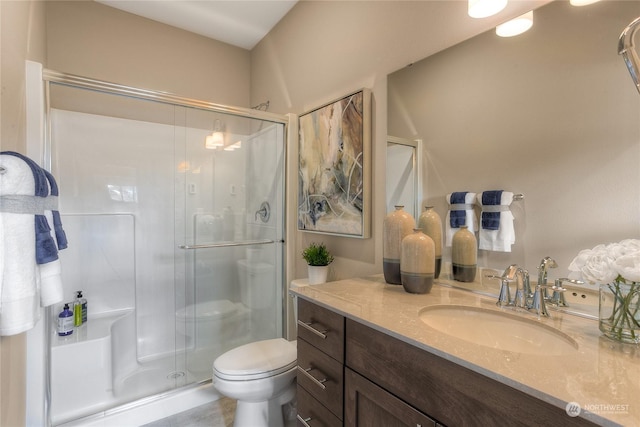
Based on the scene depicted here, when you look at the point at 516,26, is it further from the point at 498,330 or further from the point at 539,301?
the point at 498,330

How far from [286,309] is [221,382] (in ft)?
3.12

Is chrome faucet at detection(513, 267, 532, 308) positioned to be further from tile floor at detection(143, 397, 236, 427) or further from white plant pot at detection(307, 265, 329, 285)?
tile floor at detection(143, 397, 236, 427)

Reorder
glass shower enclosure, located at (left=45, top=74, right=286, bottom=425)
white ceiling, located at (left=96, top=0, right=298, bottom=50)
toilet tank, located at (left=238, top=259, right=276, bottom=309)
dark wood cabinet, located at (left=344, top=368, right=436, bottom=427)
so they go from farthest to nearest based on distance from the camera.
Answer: toilet tank, located at (left=238, top=259, right=276, bottom=309), white ceiling, located at (left=96, top=0, right=298, bottom=50), glass shower enclosure, located at (left=45, top=74, right=286, bottom=425), dark wood cabinet, located at (left=344, top=368, right=436, bottom=427)

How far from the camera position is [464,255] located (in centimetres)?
128

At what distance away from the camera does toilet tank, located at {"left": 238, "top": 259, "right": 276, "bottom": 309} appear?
2500 mm

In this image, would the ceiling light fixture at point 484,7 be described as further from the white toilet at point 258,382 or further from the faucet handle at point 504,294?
the white toilet at point 258,382

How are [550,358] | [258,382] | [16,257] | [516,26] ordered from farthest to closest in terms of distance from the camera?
1. [258,382]
2. [516,26]
3. [16,257]
4. [550,358]

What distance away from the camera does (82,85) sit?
5.30 ft

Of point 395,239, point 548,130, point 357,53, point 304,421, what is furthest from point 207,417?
point 357,53

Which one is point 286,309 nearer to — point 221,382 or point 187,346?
point 187,346

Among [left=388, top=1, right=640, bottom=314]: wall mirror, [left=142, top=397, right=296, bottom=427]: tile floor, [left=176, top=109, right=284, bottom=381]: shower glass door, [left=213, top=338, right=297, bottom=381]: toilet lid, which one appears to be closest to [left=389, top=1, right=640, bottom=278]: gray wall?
[left=388, top=1, right=640, bottom=314]: wall mirror

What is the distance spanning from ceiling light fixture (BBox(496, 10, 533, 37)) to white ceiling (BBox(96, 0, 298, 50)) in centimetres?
168

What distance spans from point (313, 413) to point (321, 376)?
0.18m

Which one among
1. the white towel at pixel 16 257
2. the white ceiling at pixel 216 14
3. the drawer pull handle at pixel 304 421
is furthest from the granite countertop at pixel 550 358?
the white ceiling at pixel 216 14
